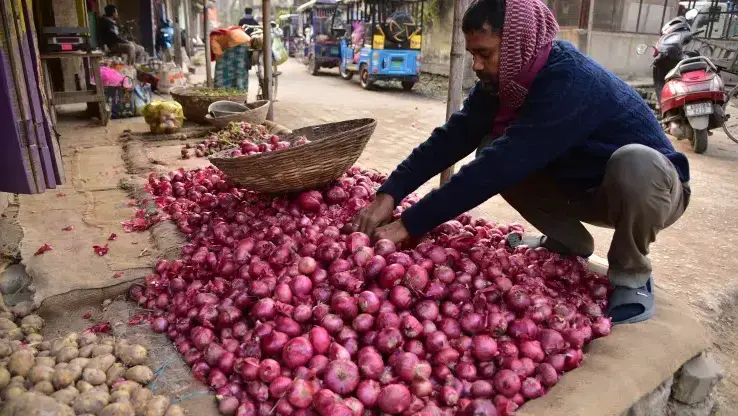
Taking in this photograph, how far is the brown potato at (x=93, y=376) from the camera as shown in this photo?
5.19ft

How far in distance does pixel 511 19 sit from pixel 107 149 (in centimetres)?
405

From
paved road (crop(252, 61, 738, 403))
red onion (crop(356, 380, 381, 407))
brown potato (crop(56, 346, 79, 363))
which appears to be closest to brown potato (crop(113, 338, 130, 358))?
brown potato (crop(56, 346, 79, 363))

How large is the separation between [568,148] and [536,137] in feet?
0.52

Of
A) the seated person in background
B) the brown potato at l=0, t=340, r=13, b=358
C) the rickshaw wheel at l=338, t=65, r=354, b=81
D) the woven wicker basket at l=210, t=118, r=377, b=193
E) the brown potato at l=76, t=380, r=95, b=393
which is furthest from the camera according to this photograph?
the rickshaw wheel at l=338, t=65, r=354, b=81

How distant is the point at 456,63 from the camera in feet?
10.9

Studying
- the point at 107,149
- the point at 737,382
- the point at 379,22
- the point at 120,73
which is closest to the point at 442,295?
the point at 737,382

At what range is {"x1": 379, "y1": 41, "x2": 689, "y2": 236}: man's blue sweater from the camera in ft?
5.90

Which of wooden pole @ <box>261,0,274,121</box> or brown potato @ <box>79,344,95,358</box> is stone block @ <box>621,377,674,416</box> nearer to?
brown potato @ <box>79,344,95,358</box>

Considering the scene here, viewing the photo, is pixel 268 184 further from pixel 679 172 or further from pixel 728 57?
pixel 728 57

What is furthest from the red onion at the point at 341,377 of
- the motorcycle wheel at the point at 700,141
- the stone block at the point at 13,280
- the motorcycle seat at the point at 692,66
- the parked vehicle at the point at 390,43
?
the parked vehicle at the point at 390,43

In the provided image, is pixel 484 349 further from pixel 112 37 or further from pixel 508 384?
pixel 112 37

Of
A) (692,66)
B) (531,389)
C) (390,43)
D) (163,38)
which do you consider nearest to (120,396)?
(531,389)

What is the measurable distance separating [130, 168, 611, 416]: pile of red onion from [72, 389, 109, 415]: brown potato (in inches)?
10.8

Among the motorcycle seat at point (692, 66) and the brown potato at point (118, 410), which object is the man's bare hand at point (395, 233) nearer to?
the brown potato at point (118, 410)
